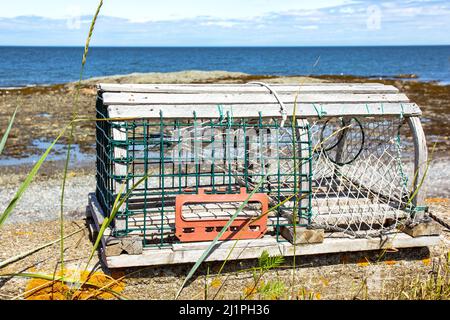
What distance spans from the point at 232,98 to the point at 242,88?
33 cm

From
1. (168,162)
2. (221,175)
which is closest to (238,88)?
(221,175)

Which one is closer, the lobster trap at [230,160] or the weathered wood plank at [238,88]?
the lobster trap at [230,160]

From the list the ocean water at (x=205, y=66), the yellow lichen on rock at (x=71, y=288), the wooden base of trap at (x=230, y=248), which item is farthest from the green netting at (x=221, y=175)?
the ocean water at (x=205, y=66)

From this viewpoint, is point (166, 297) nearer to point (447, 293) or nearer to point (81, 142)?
point (447, 293)

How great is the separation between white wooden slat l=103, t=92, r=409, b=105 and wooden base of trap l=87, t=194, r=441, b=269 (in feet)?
3.60

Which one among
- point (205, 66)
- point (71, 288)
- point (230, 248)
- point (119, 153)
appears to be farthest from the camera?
point (205, 66)

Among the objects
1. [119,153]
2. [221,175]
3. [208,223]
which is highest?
[119,153]

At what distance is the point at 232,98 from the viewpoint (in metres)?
5.16

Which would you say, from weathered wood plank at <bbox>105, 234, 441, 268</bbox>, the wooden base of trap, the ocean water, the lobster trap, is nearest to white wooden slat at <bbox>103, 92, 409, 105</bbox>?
the lobster trap

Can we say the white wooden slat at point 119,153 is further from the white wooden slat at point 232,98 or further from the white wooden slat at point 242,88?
the white wooden slat at point 242,88

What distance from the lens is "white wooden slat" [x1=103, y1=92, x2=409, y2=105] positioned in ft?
15.9

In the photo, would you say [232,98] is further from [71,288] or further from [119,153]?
[71,288]

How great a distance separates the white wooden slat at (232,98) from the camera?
4.85 meters

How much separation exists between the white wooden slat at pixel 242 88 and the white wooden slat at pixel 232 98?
95 mm
